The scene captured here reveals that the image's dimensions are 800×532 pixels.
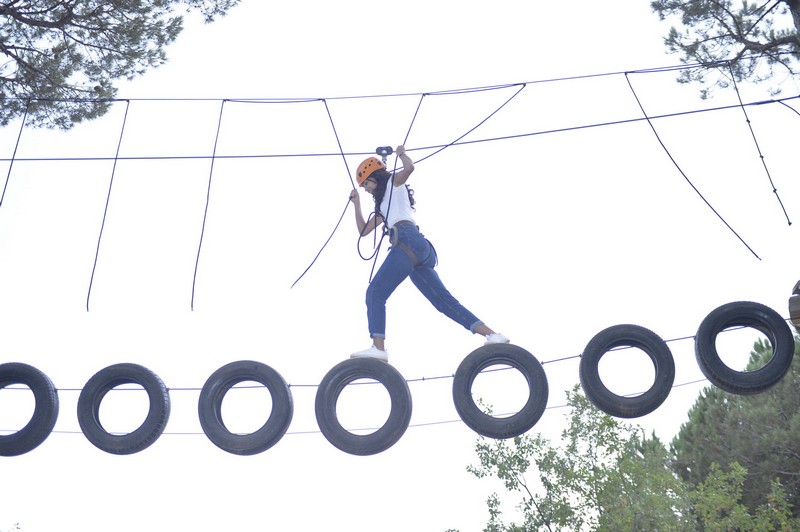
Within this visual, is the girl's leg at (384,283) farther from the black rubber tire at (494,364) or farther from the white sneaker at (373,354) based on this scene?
the black rubber tire at (494,364)

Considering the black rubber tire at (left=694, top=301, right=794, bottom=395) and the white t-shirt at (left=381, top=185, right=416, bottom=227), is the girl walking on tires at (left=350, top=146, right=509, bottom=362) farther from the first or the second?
the black rubber tire at (left=694, top=301, right=794, bottom=395)

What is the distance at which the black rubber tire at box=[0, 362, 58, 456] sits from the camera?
349 inches

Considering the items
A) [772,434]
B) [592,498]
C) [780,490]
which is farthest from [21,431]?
[772,434]

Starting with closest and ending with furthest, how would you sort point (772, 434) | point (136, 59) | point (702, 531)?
1. point (136, 59)
2. point (702, 531)
3. point (772, 434)

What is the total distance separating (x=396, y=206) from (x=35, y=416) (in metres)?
3.85

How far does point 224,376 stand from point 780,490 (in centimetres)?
1747

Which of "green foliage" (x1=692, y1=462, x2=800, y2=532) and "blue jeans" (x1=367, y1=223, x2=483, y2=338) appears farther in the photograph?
"green foliage" (x1=692, y1=462, x2=800, y2=532)

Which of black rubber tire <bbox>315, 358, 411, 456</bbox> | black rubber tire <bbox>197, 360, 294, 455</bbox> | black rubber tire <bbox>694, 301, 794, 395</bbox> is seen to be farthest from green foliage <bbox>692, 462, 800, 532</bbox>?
black rubber tire <bbox>197, 360, 294, 455</bbox>

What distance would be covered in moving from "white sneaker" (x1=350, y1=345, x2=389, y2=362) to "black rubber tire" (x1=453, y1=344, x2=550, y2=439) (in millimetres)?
666

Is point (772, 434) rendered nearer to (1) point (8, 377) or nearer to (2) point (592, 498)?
(2) point (592, 498)

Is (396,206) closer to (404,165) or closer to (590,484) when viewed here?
(404,165)

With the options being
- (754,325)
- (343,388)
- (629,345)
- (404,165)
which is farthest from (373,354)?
(754,325)

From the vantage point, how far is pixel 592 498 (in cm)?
2209

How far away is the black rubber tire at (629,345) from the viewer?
834cm
